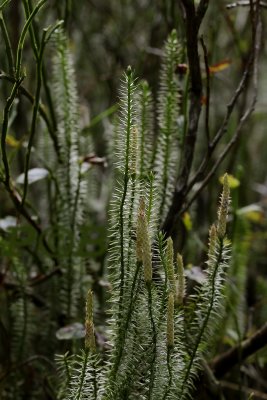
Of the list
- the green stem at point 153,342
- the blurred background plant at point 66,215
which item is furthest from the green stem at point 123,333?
the blurred background plant at point 66,215

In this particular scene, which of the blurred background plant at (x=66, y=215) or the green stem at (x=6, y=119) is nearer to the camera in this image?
the green stem at (x=6, y=119)

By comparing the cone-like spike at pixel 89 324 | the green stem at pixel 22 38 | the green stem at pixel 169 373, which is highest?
the green stem at pixel 22 38

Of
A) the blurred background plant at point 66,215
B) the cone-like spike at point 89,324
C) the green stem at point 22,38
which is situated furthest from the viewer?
the blurred background plant at point 66,215

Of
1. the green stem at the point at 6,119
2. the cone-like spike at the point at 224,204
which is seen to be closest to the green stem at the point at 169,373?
the cone-like spike at the point at 224,204

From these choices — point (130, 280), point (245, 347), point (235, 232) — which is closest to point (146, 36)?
point (235, 232)

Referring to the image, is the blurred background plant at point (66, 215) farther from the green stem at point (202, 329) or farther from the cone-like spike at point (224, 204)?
the cone-like spike at point (224, 204)

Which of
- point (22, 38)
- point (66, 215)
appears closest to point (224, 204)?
point (22, 38)

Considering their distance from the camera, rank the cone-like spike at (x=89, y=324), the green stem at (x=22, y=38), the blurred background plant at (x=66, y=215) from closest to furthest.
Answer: the cone-like spike at (x=89, y=324), the green stem at (x=22, y=38), the blurred background plant at (x=66, y=215)

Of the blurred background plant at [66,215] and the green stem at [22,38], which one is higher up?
the green stem at [22,38]

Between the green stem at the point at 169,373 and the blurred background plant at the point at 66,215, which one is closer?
the green stem at the point at 169,373

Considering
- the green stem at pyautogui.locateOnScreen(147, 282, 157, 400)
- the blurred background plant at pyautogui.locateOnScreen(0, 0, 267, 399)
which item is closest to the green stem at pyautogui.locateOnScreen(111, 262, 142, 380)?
the green stem at pyautogui.locateOnScreen(147, 282, 157, 400)

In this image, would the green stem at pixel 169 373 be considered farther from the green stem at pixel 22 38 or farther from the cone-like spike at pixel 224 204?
the green stem at pixel 22 38

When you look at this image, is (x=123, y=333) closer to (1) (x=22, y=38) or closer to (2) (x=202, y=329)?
(2) (x=202, y=329)

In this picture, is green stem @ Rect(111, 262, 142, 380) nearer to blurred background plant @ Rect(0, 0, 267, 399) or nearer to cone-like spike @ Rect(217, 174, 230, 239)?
cone-like spike @ Rect(217, 174, 230, 239)
